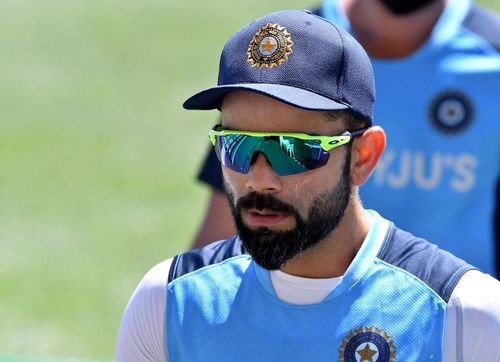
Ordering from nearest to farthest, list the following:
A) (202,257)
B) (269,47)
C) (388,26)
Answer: (269,47)
(202,257)
(388,26)

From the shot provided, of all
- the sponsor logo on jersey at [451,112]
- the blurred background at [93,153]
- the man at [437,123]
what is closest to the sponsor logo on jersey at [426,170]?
the man at [437,123]

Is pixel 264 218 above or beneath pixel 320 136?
beneath

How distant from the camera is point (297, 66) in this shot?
143 inches

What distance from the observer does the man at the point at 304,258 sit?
360 cm

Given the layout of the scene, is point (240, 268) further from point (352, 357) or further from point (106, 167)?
point (106, 167)

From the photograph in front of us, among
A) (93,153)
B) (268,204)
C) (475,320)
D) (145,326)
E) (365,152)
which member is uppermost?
(365,152)

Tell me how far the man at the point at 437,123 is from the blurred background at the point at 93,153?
11.3 feet

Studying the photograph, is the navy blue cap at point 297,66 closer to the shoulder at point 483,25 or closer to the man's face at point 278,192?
the man's face at point 278,192

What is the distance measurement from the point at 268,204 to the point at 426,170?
1847mm

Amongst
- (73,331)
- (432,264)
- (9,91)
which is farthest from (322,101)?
(9,91)

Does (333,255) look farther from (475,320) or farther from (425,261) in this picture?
(475,320)

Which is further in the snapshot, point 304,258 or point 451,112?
point 451,112

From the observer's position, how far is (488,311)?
11.7 ft

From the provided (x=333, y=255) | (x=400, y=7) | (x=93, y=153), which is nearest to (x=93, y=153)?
(x=93, y=153)
